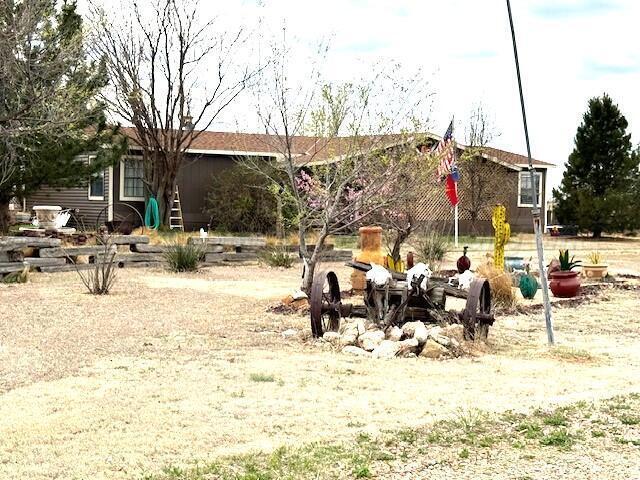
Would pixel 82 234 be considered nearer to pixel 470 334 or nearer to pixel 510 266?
pixel 510 266

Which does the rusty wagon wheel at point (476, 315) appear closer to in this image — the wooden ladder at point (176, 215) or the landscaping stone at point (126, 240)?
the landscaping stone at point (126, 240)

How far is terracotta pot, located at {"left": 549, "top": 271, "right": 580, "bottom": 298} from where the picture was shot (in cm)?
1406

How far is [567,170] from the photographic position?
39469 millimetres

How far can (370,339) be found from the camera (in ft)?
29.1

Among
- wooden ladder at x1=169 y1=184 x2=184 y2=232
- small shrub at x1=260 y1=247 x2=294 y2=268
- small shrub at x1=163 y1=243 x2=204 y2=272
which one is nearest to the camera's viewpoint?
small shrub at x1=163 y1=243 x2=204 y2=272

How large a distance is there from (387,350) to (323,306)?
1402 millimetres

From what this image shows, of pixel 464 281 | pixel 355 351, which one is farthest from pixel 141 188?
pixel 355 351

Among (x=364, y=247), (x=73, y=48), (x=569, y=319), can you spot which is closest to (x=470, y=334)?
(x=569, y=319)

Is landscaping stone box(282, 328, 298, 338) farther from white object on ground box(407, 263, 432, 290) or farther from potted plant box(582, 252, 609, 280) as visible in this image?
potted plant box(582, 252, 609, 280)

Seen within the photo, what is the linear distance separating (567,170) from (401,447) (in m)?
36.0

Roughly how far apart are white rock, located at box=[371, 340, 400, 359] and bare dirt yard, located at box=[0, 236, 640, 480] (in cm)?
24

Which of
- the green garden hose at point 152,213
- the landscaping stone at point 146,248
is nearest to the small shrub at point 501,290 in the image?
the landscaping stone at point 146,248

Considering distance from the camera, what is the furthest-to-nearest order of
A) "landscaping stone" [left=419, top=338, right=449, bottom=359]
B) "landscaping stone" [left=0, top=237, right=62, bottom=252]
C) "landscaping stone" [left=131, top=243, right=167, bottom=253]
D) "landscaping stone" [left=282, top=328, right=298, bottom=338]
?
"landscaping stone" [left=131, top=243, right=167, bottom=253]
"landscaping stone" [left=0, top=237, right=62, bottom=252]
"landscaping stone" [left=282, top=328, right=298, bottom=338]
"landscaping stone" [left=419, top=338, right=449, bottom=359]

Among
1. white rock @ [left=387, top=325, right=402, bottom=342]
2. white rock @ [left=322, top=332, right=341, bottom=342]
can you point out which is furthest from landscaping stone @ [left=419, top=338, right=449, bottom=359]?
white rock @ [left=322, top=332, right=341, bottom=342]
